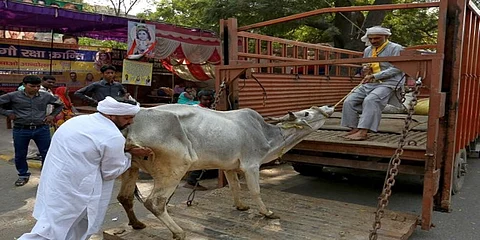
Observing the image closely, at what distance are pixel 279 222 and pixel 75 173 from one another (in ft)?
6.72

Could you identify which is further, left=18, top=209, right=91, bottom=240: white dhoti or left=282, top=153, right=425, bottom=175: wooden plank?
left=282, top=153, right=425, bottom=175: wooden plank

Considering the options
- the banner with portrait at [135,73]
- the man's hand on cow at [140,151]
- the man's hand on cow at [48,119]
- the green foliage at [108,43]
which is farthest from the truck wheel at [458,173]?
the green foliage at [108,43]

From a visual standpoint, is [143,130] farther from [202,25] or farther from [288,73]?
[202,25]

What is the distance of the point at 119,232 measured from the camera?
12.8 ft

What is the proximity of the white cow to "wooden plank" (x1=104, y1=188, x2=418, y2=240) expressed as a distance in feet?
0.52

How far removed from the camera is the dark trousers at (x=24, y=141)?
6.17 m

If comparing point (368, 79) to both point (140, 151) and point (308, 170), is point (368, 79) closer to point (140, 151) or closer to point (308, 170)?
point (308, 170)

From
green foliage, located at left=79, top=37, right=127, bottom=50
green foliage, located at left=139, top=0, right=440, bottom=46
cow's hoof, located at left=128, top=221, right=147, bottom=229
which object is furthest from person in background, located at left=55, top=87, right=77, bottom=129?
green foliage, located at left=139, top=0, right=440, bottom=46

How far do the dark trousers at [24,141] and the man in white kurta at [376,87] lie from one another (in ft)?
14.3

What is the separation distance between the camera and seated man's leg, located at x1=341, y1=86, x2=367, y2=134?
5605mm

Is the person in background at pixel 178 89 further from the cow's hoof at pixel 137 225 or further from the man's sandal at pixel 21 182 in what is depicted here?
the cow's hoof at pixel 137 225

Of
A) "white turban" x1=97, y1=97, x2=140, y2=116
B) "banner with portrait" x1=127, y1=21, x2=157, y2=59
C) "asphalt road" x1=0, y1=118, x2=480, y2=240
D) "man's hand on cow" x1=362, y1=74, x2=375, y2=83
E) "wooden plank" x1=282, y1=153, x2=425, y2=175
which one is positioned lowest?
"asphalt road" x1=0, y1=118, x2=480, y2=240

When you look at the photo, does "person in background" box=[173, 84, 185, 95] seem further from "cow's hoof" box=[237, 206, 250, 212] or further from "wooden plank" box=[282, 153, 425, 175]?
"cow's hoof" box=[237, 206, 250, 212]

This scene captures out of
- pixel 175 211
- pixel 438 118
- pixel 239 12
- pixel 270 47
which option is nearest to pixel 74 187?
pixel 175 211
